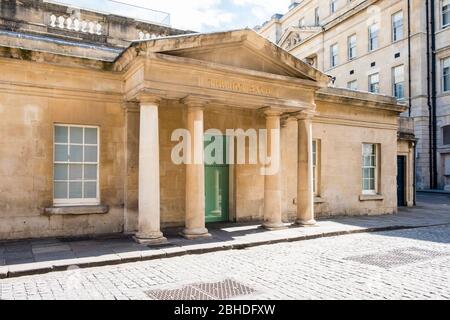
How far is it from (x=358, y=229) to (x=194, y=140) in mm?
6022

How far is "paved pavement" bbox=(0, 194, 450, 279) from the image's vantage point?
23.9 feet

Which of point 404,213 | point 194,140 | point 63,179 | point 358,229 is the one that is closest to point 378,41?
point 404,213

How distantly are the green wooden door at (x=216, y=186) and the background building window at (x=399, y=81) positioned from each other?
2353 cm

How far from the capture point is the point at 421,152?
1161 inches

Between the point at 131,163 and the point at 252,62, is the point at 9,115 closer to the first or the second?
the point at 131,163

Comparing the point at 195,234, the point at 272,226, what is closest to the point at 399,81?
the point at 272,226

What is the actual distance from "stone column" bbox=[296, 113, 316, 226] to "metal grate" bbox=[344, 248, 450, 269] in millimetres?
3509

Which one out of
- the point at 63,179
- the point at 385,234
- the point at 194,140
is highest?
the point at 194,140

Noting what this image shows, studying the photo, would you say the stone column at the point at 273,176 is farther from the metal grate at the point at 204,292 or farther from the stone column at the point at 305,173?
the metal grate at the point at 204,292

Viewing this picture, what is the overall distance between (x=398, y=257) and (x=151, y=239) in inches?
228

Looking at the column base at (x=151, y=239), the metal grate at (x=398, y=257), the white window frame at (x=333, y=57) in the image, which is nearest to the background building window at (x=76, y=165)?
the column base at (x=151, y=239)

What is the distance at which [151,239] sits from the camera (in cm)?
920

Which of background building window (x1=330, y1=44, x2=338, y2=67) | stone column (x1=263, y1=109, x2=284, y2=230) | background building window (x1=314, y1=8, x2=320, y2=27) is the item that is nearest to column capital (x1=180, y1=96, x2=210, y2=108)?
stone column (x1=263, y1=109, x2=284, y2=230)

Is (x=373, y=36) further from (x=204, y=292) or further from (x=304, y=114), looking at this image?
(x=204, y=292)
